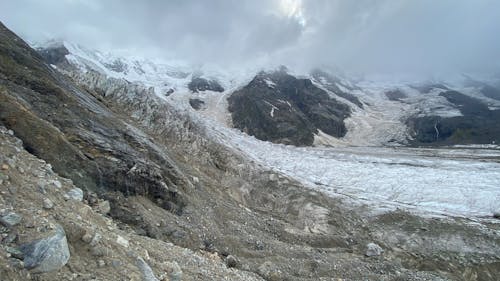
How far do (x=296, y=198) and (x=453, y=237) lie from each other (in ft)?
43.0

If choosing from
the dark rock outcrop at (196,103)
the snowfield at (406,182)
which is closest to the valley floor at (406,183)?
the snowfield at (406,182)

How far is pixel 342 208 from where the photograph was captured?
33.7m

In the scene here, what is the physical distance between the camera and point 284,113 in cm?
16512

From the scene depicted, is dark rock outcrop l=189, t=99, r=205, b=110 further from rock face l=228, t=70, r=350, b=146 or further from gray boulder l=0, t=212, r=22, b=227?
gray boulder l=0, t=212, r=22, b=227

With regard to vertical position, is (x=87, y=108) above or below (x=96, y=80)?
below

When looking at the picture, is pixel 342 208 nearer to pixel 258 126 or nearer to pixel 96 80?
pixel 96 80

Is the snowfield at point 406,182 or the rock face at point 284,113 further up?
the rock face at point 284,113

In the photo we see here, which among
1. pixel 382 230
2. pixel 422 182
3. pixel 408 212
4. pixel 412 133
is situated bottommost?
pixel 382 230

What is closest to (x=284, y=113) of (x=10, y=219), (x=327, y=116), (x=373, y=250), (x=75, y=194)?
(x=327, y=116)

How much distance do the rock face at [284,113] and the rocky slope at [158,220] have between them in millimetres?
112865

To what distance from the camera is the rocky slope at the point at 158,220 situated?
8867mm

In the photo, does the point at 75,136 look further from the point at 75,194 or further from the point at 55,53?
the point at 55,53

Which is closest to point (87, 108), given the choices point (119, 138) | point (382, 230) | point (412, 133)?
point (119, 138)

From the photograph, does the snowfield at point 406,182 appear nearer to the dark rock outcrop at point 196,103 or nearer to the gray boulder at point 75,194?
the gray boulder at point 75,194
